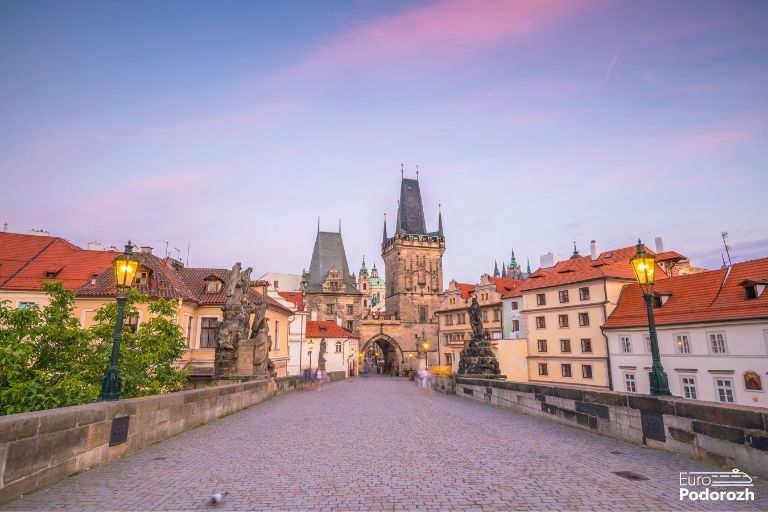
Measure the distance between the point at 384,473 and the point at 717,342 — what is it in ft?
88.0

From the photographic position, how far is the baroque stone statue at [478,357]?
21.3 meters

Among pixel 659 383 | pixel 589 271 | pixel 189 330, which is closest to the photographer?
pixel 659 383

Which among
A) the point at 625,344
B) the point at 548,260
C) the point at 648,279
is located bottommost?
the point at 625,344

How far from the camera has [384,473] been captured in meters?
6.40

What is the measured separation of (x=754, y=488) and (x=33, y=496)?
862 cm

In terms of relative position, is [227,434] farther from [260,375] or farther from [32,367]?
[260,375]

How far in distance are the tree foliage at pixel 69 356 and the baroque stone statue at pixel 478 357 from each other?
530 inches

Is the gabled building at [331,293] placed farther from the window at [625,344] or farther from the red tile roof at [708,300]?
the red tile roof at [708,300]

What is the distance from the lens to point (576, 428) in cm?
1046

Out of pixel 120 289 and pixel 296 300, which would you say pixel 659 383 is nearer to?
pixel 120 289

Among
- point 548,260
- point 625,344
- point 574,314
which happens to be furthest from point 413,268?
point 625,344

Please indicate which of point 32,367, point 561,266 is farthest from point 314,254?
point 32,367

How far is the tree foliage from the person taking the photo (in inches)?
368

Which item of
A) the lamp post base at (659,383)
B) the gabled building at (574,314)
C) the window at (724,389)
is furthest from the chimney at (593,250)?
the lamp post base at (659,383)
